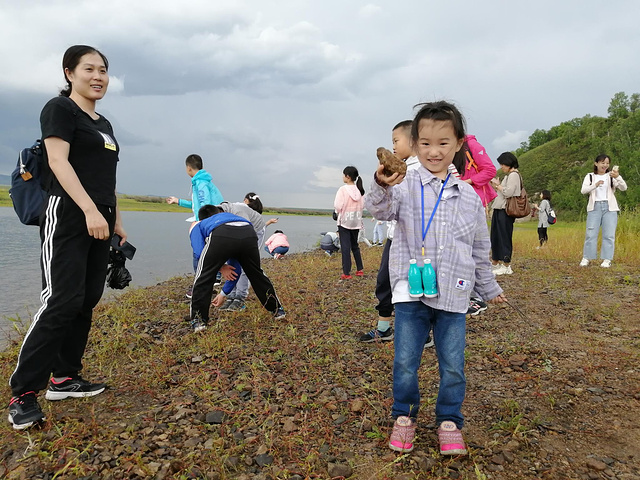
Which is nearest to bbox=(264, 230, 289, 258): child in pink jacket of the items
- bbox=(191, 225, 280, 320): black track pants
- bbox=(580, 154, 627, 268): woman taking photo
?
bbox=(580, 154, 627, 268): woman taking photo

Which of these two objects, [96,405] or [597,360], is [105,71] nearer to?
[96,405]

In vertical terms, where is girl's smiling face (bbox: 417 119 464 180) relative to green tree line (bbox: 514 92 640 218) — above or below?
→ below

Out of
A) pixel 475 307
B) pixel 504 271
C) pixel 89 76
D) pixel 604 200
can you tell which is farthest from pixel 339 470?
pixel 604 200

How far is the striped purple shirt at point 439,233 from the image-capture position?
7.51 feet

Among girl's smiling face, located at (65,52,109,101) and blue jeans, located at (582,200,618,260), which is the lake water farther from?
blue jeans, located at (582,200,618,260)

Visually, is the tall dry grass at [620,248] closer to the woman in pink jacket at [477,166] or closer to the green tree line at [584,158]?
the woman in pink jacket at [477,166]

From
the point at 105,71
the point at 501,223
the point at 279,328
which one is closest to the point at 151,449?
the point at 279,328

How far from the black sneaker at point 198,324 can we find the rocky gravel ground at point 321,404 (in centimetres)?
14

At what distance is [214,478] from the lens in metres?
2.17

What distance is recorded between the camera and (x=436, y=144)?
2365 mm

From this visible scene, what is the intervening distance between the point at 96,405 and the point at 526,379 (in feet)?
11.1

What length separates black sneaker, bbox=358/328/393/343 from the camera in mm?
4238

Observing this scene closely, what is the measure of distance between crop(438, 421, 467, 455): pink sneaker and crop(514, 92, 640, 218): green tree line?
1260 inches

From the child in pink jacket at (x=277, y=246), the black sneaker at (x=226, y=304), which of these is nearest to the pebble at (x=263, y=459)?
the black sneaker at (x=226, y=304)
